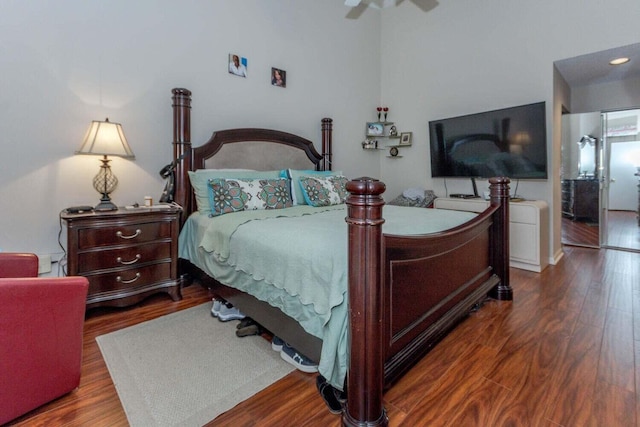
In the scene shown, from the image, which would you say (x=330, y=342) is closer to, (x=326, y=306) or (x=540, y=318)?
(x=326, y=306)

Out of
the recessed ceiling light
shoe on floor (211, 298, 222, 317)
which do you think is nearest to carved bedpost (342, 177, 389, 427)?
shoe on floor (211, 298, 222, 317)

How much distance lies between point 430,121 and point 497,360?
3.28m

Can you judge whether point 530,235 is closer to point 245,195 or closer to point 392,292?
point 392,292

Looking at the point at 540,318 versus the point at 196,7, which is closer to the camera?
the point at 540,318

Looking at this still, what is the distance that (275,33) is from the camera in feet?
11.4

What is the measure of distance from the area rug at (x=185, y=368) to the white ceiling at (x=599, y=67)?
4054 millimetres

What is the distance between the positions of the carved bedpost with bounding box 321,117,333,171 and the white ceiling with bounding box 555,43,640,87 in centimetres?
249

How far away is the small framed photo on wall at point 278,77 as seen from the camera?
3477 millimetres

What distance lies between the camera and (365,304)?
114 cm

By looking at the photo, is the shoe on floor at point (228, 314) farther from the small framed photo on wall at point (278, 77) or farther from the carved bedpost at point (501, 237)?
the small framed photo on wall at point (278, 77)

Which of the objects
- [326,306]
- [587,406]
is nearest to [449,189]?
[587,406]

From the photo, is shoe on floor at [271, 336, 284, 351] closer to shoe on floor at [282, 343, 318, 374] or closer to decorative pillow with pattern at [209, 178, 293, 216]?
shoe on floor at [282, 343, 318, 374]

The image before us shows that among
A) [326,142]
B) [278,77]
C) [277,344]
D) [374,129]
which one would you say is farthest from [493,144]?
[277,344]

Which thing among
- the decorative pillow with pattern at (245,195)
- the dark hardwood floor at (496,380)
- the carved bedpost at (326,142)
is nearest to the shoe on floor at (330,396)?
the dark hardwood floor at (496,380)
